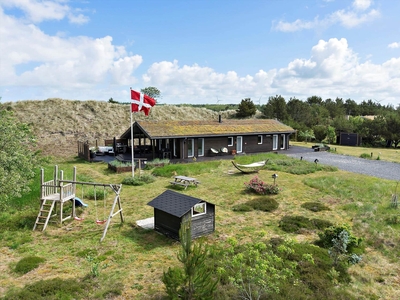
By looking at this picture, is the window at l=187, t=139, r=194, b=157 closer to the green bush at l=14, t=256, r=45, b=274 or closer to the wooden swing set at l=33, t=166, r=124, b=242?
the wooden swing set at l=33, t=166, r=124, b=242

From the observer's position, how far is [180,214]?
31.7 feet

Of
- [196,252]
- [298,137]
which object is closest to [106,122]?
[298,137]

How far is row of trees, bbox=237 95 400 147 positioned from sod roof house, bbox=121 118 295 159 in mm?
12060

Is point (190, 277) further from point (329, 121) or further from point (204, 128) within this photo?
point (329, 121)

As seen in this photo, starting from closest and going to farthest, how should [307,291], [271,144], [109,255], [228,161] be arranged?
[307,291] < [109,255] < [228,161] < [271,144]

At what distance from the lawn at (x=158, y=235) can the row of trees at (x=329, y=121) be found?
2625cm

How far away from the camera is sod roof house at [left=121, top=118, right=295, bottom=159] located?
1078 inches

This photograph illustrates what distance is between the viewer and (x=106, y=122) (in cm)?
4759

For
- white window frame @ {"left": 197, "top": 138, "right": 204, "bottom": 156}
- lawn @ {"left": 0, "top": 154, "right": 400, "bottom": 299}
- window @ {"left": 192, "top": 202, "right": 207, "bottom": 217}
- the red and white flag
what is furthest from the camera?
white window frame @ {"left": 197, "top": 138, "right": 204, "bottom": 156}

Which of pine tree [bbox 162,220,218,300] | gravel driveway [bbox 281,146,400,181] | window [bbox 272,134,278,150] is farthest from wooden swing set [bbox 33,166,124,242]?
window [bbox 272,134,278,150]

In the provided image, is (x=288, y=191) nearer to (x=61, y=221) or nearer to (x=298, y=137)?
(x=61, y=221)

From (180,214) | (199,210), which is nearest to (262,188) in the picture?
(199,210)

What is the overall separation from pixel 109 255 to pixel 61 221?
385 cm

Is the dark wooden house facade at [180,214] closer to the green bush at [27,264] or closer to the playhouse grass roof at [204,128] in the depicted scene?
the green bush at [27,264]
